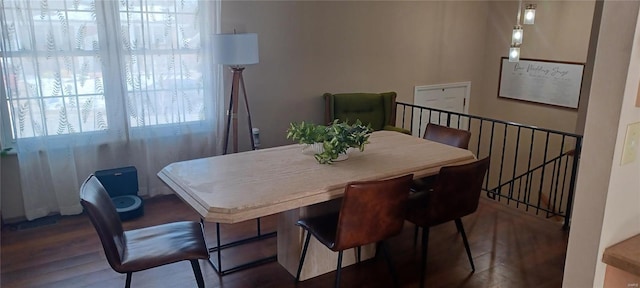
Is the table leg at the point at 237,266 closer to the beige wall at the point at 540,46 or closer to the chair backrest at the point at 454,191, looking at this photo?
the chair backrest at the point at 454,191

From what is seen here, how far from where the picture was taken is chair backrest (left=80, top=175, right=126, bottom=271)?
2109 mm

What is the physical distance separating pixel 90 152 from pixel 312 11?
8.21ft

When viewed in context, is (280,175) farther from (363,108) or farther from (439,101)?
(439,101)

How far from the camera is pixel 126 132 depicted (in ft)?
13.6

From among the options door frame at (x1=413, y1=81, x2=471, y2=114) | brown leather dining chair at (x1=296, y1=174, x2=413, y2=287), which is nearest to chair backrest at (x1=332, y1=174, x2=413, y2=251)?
brown leather dining chair at (x1=296, y1=174, x2=413, y2=287)

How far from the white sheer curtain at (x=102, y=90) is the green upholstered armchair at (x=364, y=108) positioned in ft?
4.05

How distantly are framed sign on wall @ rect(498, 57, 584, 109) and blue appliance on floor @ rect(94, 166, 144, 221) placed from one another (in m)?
4.90

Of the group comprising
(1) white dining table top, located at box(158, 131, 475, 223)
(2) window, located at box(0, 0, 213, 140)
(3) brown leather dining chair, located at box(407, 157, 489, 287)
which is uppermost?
(2) window, located at box(0, 0, 213, 140)

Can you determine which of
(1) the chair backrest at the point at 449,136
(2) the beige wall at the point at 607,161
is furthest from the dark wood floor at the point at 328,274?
(2) the beige wall at the point at 607,161

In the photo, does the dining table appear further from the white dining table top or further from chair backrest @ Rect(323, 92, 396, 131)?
chair backrest @ Rect(323, 92, 396, 131)

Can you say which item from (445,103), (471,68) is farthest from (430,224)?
(471,68)

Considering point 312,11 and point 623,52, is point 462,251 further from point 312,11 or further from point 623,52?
point 312,11

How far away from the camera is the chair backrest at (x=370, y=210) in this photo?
238 centimetres

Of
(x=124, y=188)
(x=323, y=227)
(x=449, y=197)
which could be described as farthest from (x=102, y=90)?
(x=449, y=197)
